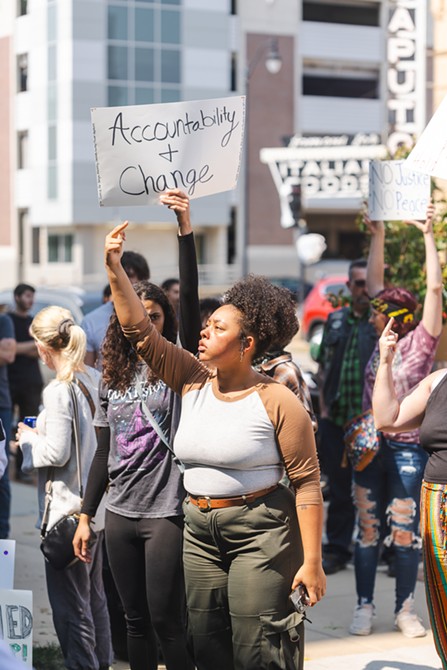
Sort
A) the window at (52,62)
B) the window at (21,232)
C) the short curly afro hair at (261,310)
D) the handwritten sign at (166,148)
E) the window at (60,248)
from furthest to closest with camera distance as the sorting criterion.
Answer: the window at (21,232) → the window at (60,248) → the window at (52,62) → the handwritten sign at (166,148) → the short curly afro hair at (261,310)

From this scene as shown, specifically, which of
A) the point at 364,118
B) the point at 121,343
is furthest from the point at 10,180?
the point at 121,343

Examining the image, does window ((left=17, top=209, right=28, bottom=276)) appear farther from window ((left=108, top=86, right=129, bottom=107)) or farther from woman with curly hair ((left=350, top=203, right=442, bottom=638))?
woman with curly hair ((left=350, top=203, right=442, bottom=638))

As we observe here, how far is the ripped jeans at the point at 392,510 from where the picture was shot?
6.16m

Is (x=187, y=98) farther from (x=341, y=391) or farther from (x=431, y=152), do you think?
(x=431, y=152)

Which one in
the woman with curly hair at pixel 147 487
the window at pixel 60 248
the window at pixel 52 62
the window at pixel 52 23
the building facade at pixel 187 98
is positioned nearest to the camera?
the woman with curly hair at pixel 147 487

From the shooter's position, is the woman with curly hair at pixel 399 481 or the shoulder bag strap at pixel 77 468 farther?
the woman with curly hair at pixel 399 481

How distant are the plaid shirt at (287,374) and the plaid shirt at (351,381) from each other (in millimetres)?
1739

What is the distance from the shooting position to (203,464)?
4047 mm

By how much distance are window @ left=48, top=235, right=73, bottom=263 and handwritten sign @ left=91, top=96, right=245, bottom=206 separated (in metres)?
43.0

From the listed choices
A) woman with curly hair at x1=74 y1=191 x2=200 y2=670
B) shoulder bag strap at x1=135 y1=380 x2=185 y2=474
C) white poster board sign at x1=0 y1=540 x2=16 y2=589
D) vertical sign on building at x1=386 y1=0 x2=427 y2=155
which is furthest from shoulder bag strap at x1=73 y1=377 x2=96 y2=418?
vertical sign on building at x1=386 y1=0 x2=427 y2=155

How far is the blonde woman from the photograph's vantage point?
5070mm

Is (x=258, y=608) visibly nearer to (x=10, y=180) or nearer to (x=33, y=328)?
(x=33, y=328)

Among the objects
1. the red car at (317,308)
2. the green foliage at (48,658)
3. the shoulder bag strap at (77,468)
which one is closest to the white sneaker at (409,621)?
the green foliage at (48,658)

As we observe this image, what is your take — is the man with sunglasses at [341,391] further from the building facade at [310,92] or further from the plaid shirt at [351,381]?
the building facade at [310,92]
